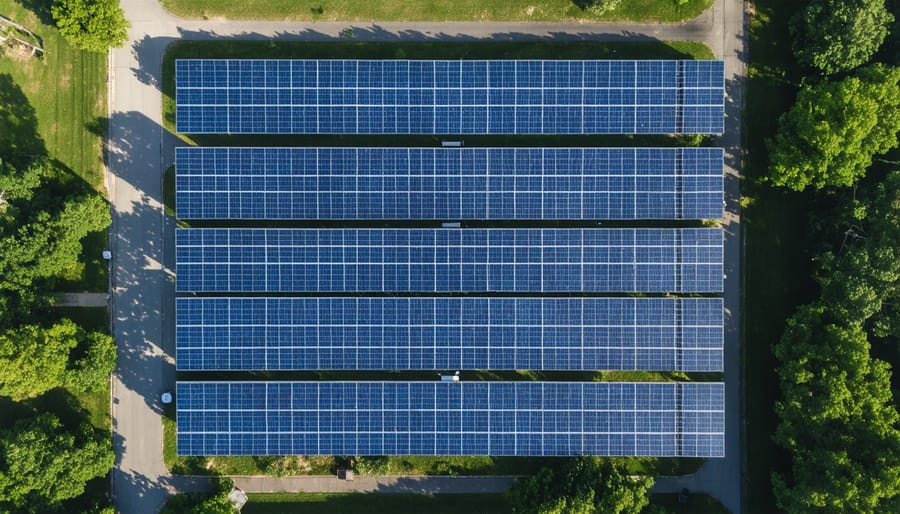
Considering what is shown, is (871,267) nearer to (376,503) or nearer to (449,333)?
(449,333)

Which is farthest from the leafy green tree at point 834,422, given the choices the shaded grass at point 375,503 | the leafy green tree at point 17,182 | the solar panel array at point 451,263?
the leafy green tree at point 17,182

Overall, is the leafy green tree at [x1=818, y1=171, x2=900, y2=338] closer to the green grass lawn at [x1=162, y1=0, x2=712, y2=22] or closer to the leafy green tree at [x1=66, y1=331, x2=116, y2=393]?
the green grass lawn at [x1=162, y1=0, x2=712, y2=22]

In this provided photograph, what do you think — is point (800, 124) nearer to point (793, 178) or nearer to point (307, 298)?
point (793, 178)

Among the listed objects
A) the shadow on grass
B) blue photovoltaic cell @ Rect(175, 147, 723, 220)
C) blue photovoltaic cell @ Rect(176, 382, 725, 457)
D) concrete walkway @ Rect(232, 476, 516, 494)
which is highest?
the shadow on grass

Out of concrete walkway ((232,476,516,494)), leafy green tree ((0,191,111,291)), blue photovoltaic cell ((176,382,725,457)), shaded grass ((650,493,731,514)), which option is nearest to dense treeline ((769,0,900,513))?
shaded grass ((650,493,731,514))

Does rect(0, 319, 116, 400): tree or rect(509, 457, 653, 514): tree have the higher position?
rect(0, 319, 116, 400): tree

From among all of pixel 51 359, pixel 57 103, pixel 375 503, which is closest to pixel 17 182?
pixel 57 103
